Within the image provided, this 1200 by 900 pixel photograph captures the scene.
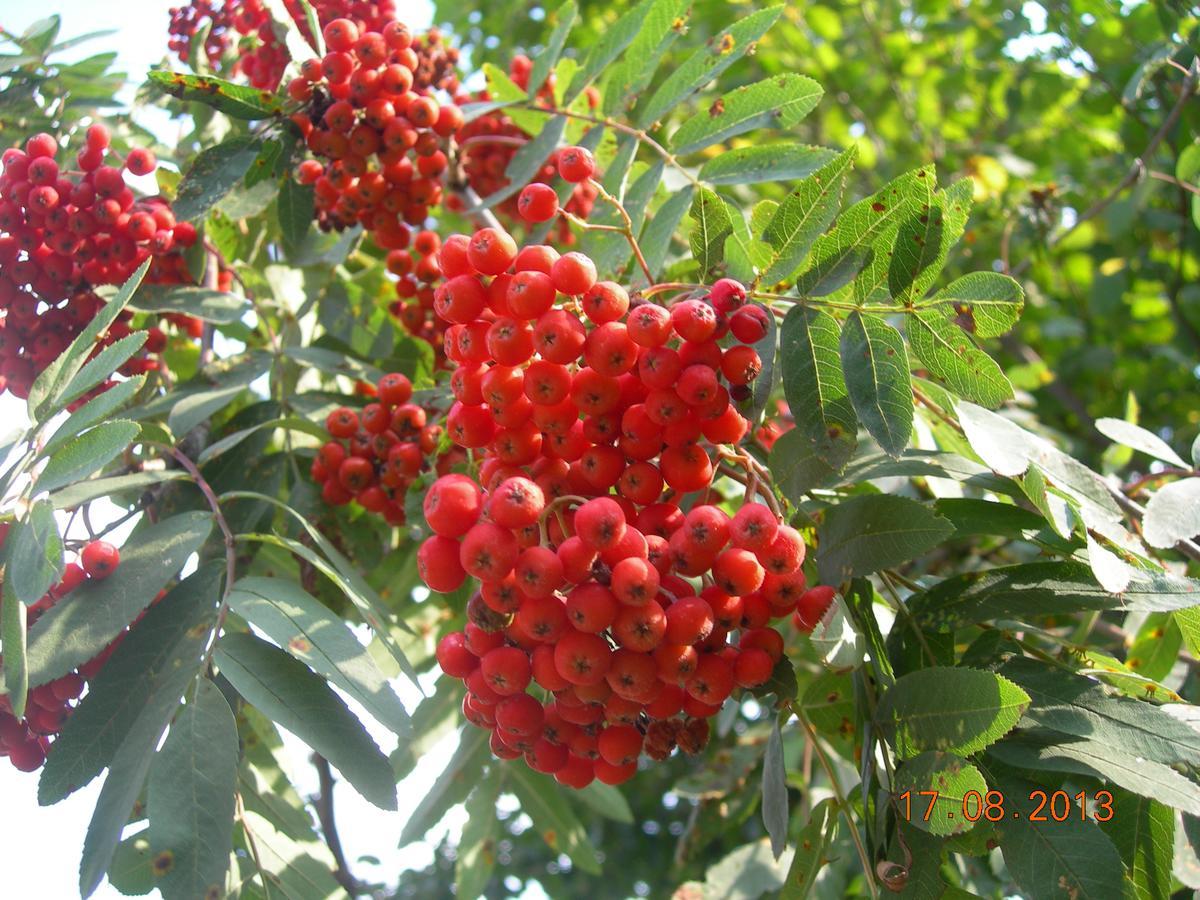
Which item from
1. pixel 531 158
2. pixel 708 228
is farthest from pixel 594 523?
pixel 531 158

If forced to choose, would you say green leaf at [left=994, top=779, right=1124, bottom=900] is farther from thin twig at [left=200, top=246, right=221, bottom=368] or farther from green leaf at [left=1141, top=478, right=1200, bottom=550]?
thin twig at [left=200, top=246, right=221, bottom=368]

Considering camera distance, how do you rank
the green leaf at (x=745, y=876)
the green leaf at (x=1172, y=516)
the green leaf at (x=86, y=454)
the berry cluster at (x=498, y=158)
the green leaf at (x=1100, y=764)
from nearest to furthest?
the green leaf at (x=1100, y=764), the green leaf at (x=86, y=454), the green leaf at (x=1172, y=516), the green leaf at (x=745, y=876), the berry cluster at (x=498, y=158)

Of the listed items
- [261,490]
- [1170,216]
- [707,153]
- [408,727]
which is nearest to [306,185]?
[261,490]

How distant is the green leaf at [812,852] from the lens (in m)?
1.75

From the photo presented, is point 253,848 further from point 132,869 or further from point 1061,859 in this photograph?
point 1061,859

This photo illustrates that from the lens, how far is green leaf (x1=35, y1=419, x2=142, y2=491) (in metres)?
1.62

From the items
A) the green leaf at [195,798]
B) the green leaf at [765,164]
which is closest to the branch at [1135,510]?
the green leaf at [765,164]

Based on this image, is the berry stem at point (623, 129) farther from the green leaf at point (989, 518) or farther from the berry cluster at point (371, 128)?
the green leaf at point (989, 518)

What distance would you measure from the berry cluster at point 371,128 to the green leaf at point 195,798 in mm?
1343

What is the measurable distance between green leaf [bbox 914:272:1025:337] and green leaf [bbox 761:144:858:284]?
214mm

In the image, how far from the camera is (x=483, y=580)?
1542 mm

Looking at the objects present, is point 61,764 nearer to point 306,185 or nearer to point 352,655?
point 352,655

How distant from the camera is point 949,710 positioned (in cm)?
152

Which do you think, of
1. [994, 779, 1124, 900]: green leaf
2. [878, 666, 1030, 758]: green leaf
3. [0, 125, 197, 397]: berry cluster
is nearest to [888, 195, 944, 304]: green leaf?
[878, 666, 1030, 758]: green leaf
